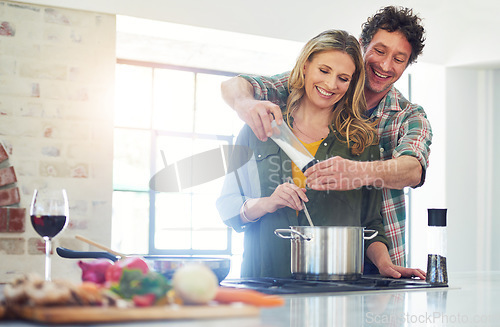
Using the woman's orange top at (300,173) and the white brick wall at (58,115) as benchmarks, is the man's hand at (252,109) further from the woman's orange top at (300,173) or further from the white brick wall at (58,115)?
the white brick wall at (58,115)

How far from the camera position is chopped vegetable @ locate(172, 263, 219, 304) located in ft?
2.25

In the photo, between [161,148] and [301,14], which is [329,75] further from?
[161,148]

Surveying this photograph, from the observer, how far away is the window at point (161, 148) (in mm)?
6785

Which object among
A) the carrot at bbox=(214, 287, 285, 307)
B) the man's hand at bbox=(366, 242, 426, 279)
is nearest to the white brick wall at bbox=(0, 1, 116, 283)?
the man's hand at bbox=(366, 242, 426, 279)

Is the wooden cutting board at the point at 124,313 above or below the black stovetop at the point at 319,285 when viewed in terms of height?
above

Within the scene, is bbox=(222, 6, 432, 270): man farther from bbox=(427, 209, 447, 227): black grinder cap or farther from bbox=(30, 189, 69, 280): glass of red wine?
bbox=(30, 189, 69, 280): glass of red wine

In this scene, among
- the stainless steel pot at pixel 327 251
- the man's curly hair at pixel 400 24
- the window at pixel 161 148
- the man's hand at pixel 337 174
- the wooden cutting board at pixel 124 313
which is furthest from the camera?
the window at pixel 161 148

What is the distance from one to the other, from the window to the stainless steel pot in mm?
5382

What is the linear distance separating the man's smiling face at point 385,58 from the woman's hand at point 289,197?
A: 67 cm

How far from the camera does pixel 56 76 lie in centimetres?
405

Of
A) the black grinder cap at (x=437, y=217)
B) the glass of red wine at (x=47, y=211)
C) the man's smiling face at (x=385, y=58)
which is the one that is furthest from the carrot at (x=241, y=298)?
the man's smiling face at (x=385, y=58)

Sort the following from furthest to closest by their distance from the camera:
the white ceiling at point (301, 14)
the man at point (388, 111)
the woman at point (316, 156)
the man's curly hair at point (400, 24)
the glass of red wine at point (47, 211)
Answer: the white ceiling at point (301, 14) → the man's curly hair at point (400, 24) → the woman at point (316, 156) → the man at point (388, 111) → the glass of red wine at point (47, 211)

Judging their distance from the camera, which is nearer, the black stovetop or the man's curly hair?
the black stovetop

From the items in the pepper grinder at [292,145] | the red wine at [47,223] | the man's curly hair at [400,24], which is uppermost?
the man's curly hair at [400,24]
